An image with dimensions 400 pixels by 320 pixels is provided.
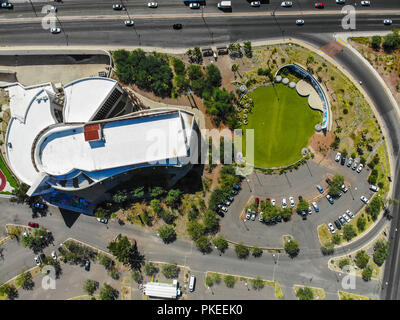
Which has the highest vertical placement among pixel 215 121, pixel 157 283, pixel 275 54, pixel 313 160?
pixel 275 54

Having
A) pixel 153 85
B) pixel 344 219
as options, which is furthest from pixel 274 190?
pixel 153 85

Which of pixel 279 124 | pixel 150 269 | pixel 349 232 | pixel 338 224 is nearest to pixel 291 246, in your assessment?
pixel 338 224

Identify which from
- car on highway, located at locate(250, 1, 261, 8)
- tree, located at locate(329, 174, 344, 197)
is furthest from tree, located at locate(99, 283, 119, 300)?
car on highway, located at locate(250, 1, 261, 8)

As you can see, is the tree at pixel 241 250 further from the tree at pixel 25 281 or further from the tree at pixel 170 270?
the tree at pixel 25 281

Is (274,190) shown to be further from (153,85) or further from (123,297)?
(123,297)

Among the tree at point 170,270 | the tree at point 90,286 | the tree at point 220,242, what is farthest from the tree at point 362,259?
the tree at point 90,286
